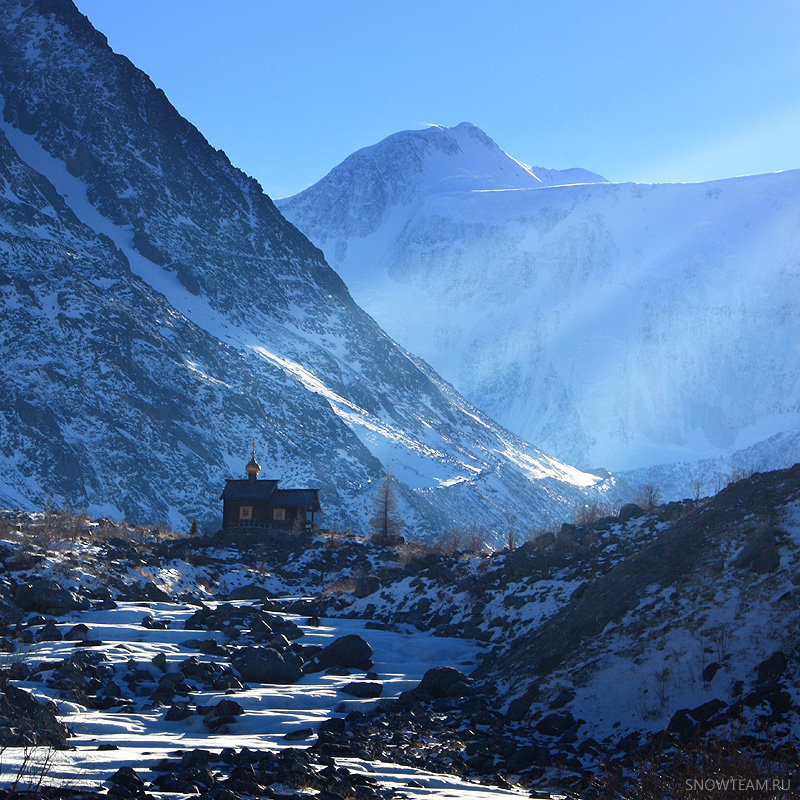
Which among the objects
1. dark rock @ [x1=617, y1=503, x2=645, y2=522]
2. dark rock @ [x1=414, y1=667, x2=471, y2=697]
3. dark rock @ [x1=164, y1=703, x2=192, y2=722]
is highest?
dark rock @ [x1=617, y1=503, x2=645, y2=522]

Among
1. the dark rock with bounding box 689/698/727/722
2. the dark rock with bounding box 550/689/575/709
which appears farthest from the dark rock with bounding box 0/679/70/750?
the dark rock with bounding box 689/698/727/722

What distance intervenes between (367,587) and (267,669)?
14.8 m

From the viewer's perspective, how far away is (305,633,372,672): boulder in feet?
82.8

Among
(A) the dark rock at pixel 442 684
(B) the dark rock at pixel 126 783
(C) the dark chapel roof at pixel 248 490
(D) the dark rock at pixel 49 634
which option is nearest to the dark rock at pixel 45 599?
(D) the dark rock at pixel 49 634

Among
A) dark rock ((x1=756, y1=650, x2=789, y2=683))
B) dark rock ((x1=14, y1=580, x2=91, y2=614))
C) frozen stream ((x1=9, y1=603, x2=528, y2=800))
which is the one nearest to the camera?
frozen stream ((x1=9, y1=603, x2=528, y2=800))

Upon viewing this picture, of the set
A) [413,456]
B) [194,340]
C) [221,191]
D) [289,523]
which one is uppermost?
[221,191]

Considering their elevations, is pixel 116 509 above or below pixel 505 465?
below

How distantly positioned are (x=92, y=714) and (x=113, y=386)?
93765 millimetres

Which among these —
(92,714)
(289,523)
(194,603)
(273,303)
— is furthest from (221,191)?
(92,714)

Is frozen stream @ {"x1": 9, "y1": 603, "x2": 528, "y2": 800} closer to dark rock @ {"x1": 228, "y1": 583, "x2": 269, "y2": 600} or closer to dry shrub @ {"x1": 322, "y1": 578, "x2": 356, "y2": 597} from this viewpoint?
dark rock @ {"x1": 228, "y1": 583, "x2": 269, "y2": 600}

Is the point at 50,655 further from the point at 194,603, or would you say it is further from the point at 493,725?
the point at 194,603

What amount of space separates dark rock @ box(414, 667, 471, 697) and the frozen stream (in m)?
0.73

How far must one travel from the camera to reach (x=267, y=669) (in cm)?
2336

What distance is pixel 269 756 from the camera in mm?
15539
